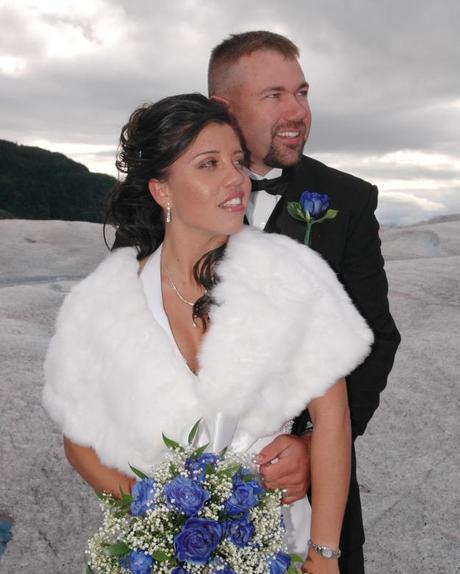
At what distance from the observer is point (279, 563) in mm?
2299

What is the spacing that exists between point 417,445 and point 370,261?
4.49 metres

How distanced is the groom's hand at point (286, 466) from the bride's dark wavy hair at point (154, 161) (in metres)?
0.58

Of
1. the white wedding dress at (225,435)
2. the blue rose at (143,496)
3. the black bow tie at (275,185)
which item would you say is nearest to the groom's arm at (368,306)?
the black bow tie at (275,185)

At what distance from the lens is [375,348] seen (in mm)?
3332

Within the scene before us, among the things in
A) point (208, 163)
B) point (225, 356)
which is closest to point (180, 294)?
point (225, 356)

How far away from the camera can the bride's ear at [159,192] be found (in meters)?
2.99

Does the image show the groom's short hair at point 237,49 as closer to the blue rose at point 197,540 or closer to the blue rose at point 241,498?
the blue rose at point 241,498

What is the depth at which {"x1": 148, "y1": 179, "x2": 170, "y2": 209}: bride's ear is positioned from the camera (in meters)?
2.99

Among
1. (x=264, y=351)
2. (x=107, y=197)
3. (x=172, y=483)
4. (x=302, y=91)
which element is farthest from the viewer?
(x=302, y=91)

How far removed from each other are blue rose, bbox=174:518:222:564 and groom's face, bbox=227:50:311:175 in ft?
6.23

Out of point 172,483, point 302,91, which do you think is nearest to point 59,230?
point 302,91

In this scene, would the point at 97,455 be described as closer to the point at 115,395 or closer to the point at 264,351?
the point at 115,395

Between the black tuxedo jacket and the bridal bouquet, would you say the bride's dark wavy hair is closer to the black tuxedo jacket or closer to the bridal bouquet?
the black tuxedo jacket

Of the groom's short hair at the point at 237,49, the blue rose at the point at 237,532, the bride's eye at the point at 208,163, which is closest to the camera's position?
the blue rose at the point at 237,532
